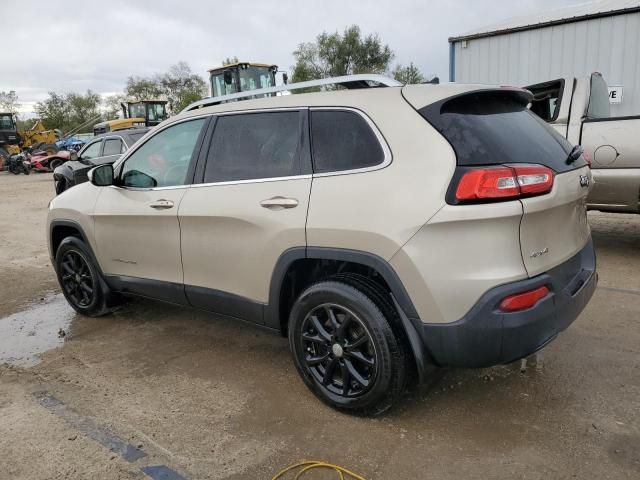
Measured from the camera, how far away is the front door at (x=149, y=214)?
12.2 feet

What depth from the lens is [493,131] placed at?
2631 mm

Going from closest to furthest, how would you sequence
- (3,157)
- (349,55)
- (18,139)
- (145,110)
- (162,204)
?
(162,204) < (145,110) < (3,157) < (18,139) < (349,55)

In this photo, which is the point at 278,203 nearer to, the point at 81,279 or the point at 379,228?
the point at 379,228

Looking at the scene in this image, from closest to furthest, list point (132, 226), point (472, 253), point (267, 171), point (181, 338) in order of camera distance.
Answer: point (472, 253) → point (267, 171) → point (132, 226) → point (181, 338)

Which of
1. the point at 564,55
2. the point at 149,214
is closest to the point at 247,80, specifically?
the point at 564,55

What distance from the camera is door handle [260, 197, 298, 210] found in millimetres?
2986

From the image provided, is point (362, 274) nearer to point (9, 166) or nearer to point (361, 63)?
point (9, 166)

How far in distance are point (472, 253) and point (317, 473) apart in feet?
4.22

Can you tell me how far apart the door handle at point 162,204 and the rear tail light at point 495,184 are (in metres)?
2.11

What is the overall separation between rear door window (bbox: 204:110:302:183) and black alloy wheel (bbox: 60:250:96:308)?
185cm

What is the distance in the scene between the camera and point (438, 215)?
7.96 feet

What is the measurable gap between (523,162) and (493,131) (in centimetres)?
22

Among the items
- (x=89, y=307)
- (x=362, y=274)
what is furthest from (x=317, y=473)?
(x=89, y=307)

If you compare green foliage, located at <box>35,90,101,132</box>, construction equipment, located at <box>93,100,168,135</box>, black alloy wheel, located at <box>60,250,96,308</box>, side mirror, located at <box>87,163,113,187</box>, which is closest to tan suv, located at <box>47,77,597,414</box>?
side mirror, located at <box>87,163,113,187</box>
